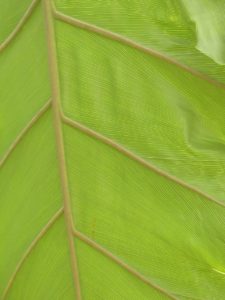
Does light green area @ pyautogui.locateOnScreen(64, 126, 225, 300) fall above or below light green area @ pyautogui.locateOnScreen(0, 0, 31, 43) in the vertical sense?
below

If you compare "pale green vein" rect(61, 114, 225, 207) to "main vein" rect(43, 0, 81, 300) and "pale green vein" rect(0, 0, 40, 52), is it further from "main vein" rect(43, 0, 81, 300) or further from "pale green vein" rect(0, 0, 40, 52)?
"pale green vein" rect(0, 0, 40, 52)

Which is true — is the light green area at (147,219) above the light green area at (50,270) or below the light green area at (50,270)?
above

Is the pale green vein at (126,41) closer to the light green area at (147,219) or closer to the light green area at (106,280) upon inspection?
the light green area at (147,219)

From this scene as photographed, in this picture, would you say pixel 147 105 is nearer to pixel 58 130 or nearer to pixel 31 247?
pixel 58 130

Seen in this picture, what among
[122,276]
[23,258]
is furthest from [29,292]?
[122,276]

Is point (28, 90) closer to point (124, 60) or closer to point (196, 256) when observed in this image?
point (124, 60)

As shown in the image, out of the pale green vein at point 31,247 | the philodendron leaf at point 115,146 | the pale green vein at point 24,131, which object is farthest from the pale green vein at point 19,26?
the pale green vein at point 31,247

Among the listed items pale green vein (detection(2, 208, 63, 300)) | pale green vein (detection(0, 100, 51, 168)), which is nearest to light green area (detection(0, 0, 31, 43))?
pale green vein (detection(0, 100, 51, 168))
